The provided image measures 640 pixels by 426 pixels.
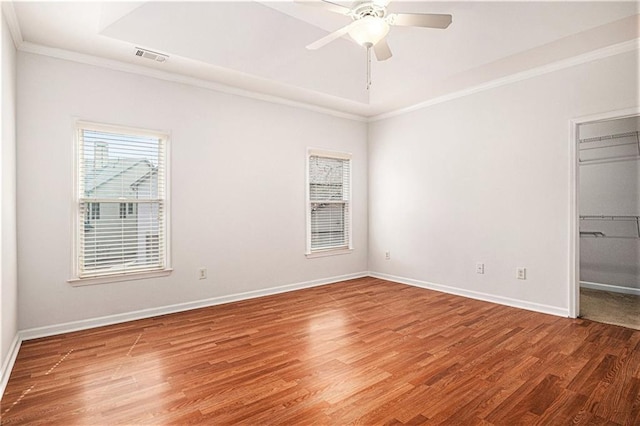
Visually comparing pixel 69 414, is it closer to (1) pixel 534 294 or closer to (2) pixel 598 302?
(1) pixel 534 294

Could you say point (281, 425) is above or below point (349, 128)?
below

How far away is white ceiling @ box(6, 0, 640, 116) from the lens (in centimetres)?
302

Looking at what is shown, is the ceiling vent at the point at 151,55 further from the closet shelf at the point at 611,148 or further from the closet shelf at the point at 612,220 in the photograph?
the closet shelf at the point at 612,220

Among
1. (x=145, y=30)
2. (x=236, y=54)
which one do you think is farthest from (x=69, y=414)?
(x=236, y=54)

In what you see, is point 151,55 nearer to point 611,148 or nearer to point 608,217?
point 611,148

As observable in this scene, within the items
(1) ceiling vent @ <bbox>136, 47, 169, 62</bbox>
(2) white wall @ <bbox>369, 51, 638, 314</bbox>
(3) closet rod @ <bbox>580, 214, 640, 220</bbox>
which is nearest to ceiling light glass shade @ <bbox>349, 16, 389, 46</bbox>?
(1) ceiling vent @ <bbox>136, 47, 169, 62</bbox>

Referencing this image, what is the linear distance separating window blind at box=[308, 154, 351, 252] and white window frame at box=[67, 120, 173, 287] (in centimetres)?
204

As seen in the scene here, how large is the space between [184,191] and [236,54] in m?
1.64

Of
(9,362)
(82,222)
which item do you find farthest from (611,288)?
(9,362)

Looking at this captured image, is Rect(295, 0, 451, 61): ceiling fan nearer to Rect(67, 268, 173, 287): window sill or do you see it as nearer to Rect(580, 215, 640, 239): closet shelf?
Rect(67, 268, 173, 287): window sill

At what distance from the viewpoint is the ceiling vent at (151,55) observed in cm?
340

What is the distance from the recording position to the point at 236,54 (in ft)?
12.5

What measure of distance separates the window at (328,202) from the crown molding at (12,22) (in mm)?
3356

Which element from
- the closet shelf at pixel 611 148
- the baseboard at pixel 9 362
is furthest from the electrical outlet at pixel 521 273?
the baseboard at pixel 9 362
